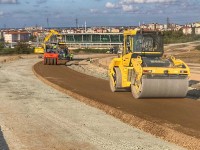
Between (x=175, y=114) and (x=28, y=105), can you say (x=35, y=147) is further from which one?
(x=28, y=105)

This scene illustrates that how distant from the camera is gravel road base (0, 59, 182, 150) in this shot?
31.0ft

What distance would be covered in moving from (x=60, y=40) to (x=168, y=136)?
37.7m

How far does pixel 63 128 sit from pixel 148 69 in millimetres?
5307

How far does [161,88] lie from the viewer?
1570 cm

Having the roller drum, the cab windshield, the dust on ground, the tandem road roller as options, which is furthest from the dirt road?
the dust on ground

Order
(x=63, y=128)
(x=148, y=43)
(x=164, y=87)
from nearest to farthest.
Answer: (x=63, y=128), (x=164, y=87), (x=148, y=43)

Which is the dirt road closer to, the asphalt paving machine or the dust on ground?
the dust on ground

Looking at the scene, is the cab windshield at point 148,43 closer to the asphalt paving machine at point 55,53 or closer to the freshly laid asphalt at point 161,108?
the freshly laid asphalt at point 161,108

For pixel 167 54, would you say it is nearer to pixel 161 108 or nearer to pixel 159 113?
pixel 161 108

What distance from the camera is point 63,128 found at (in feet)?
36.9

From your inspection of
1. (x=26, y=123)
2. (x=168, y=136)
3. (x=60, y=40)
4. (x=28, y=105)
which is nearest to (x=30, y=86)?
(x=28, y=105)

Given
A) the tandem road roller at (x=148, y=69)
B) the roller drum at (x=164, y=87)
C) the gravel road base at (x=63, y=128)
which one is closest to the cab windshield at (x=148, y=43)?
the tandem road roller at (x=148, y=69)

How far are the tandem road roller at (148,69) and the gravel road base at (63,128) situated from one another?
239 cm

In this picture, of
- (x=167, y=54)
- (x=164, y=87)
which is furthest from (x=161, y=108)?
(x=167, y=54)
